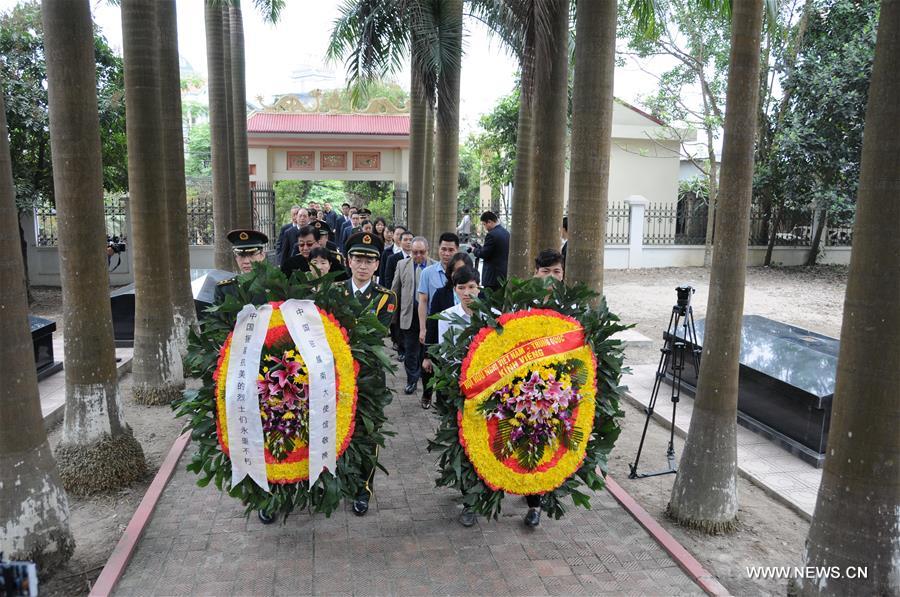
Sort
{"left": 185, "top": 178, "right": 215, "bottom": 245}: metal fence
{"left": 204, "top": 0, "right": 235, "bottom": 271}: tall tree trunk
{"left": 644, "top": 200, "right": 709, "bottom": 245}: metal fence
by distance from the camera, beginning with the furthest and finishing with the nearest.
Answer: {"left": 644, "top": 200, "right": 709, "bottom": 245}: metal fence
{"left": 185, "top": 178, "right": 215, "bottom": 245}: metal fence
{"left": 204, "top": 0, "right": 235, "bottom": 271}: tall tree trunk

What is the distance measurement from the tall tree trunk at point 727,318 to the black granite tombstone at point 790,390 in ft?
5.53

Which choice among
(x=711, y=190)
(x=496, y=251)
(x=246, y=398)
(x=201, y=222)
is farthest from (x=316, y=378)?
(x=711, y=190)

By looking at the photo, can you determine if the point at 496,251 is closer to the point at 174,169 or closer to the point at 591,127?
the point at 591,127

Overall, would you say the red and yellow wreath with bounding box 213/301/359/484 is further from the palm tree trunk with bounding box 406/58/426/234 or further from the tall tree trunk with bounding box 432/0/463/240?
the palm tree trunk with bounding box 406/58/426/234

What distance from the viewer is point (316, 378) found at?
435 centimetres

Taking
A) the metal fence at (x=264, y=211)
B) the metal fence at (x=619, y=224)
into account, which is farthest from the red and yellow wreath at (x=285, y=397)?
the metal fence at (x=619, y=224)

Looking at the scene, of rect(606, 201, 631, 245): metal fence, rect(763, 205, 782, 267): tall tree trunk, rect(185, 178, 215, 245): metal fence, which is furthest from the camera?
rect(606, 201, 631, 245): metal fence

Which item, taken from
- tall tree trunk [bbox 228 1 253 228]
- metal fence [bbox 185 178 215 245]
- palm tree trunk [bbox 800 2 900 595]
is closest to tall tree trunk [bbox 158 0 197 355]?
tall tree trunk [bbox 228 1 253 228]

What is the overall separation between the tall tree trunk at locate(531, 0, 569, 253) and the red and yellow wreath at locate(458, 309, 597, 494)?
3647 millimetres

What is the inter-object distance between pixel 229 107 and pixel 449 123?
5.09m

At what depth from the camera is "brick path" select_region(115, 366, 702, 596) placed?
14.0ft

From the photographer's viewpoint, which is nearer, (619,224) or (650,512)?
(650,512)

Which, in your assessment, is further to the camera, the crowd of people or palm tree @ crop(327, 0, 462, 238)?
palm tree @ crop(327, 0, 462, 238)

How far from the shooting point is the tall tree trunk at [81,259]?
5.46m
